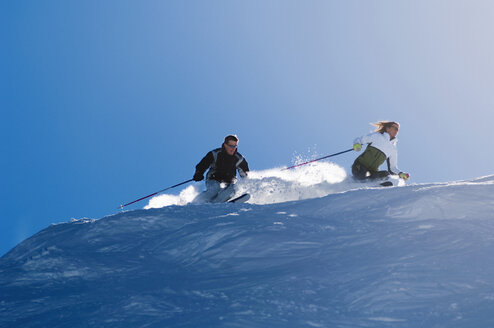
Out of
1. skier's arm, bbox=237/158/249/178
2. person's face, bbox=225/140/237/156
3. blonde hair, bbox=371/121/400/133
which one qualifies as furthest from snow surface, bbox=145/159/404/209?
blonde hair, bbox=371/121/400/133

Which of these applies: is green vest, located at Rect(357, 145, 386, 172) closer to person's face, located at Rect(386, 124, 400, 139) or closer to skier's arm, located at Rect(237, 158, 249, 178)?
person's face, located at Rect(386, 124, 400, 139)

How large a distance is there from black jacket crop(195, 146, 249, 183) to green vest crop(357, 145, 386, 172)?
8.02 ft

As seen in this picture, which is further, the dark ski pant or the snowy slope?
the dark ski pant

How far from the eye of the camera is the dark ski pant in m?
8.48

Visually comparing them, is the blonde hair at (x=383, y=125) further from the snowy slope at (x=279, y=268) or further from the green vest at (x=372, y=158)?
the snowy slope at (x=279, y=268)

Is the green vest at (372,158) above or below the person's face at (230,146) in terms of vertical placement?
below

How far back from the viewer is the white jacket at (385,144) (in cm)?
847

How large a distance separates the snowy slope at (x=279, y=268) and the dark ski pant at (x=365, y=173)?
4.11 meters

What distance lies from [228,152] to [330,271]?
18.8 feet

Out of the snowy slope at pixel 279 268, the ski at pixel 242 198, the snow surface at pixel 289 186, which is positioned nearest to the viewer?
the snowy slope at pixel 279 268

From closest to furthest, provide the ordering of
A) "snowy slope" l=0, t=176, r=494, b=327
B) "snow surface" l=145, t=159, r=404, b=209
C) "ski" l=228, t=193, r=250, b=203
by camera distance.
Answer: "snowy slope" l=0, t=176, r=494, b=327, "ski" l=228, t=193, r=250, b=203, "snow surface" l=145, t=159, r=404, b=209

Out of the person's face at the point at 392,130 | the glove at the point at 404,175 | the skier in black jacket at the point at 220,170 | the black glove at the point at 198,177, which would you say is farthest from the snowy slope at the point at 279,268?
the person's face at the point at 392,130

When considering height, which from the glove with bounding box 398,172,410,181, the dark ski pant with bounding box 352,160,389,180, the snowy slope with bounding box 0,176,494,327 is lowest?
the snowy slope with bounding box 0,176,494,327

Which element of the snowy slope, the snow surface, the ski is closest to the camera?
the snowy slope
